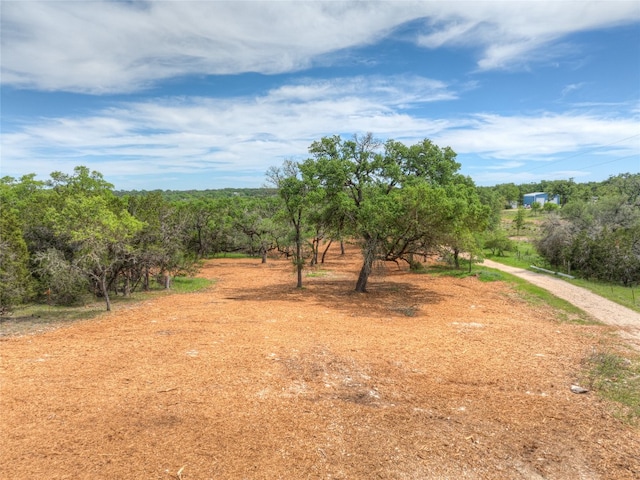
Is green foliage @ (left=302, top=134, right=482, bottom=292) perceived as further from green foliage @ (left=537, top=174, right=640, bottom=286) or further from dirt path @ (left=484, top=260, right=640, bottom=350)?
green foliage @ (left=537, top=174, right=640, bottom=286)

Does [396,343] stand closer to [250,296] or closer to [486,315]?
[486,315]

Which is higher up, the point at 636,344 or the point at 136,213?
the point at 136,213

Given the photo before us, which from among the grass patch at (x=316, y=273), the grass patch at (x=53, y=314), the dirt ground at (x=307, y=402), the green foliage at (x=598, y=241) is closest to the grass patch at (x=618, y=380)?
the dirt ground at (x=307, y=402)

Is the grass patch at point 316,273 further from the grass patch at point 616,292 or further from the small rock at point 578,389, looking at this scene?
the small rock at point 578,389

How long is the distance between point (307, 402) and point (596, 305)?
15.6 metres

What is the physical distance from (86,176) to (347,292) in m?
22.0

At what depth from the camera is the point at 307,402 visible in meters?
7.24

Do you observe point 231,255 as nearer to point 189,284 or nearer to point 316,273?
point 316,273

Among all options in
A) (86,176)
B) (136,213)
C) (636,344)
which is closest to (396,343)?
(636,344)

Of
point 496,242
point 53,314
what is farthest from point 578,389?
point 496,242

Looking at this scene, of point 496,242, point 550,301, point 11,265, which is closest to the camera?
point 11,265

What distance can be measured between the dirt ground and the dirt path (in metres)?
1.51

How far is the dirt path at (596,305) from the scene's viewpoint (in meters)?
12.5

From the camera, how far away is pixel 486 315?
49.2 ft
